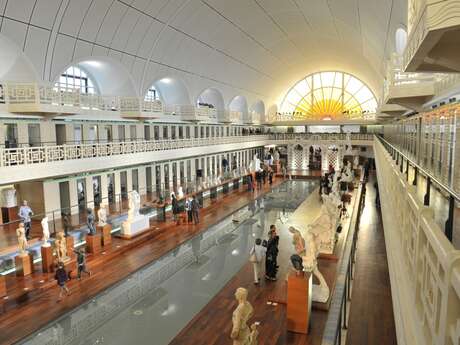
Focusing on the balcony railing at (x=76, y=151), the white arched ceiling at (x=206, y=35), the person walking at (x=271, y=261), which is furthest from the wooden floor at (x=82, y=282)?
→ the white arched ceiling at (x=206, y=35)

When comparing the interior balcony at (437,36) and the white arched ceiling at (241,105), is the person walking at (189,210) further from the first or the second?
the white arched ceiling at (241,105)

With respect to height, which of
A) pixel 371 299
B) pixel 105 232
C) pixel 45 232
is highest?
pixel 45 232

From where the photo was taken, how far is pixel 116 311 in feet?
34.0

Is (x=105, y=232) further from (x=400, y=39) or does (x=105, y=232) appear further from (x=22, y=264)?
(x=400, y=39)

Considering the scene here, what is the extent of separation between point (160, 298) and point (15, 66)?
1103 cm

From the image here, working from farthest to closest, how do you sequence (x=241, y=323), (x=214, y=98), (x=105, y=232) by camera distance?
(x=214, y=98)
(x=105, y=232)
(x=241, y=323)

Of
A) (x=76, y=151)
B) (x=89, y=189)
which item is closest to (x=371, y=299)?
→ (x=76, y=151)

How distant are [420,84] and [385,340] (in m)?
6.51

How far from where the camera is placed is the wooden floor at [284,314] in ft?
25.1

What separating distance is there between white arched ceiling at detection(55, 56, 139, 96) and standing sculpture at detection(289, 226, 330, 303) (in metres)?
15.3

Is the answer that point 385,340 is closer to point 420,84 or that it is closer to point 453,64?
point 453,64

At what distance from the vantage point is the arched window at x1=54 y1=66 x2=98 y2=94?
20875mm

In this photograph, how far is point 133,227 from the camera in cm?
1686

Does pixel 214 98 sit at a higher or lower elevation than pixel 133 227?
higher
